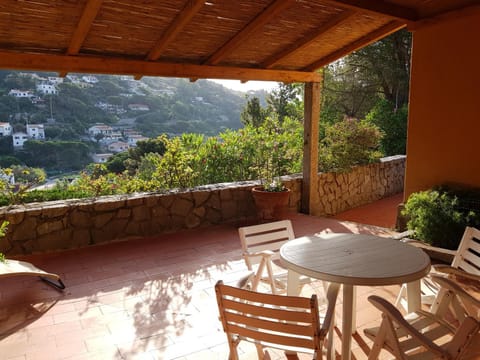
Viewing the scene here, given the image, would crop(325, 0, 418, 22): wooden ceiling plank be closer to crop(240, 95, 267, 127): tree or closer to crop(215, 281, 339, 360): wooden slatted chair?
crop(215, 281, 339, 360): wooden slatted chair

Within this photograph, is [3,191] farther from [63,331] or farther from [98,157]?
[98,157]

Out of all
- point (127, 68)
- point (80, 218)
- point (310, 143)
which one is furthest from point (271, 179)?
point (80, 218)

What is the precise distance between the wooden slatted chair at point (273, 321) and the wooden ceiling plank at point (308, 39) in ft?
13.1

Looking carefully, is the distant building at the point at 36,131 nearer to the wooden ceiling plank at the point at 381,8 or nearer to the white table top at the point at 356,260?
the wooden ceiling plank at the point at 381,8

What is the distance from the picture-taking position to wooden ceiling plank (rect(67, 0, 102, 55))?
3582 mm

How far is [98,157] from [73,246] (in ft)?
32.7

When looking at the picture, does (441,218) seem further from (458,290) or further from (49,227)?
(49,227)

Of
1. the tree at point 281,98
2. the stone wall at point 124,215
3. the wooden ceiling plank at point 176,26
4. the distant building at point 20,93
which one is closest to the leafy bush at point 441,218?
the stone wall at point 124,215

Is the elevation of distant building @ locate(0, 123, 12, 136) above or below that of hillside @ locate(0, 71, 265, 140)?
below

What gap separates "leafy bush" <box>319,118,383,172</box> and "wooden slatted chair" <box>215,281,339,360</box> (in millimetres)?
6227

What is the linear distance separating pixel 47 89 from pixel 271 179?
1387 cm

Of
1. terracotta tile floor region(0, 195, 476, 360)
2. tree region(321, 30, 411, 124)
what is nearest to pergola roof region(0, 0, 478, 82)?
terracotta tile floor region(0, 195, 476, 360)

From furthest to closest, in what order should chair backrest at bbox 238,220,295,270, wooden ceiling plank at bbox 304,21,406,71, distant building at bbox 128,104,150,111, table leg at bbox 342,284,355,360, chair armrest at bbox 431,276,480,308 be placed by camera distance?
distant building at bbox 128,104,150,111
wooden ceiling plank at bbox 304,21,406,71
chair backrest at bbox 238,220,295,270
table leg at bbox 342,284,355,360
chair armrest at bbox 431,276,480,308

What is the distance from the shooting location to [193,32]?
466 centimetres
